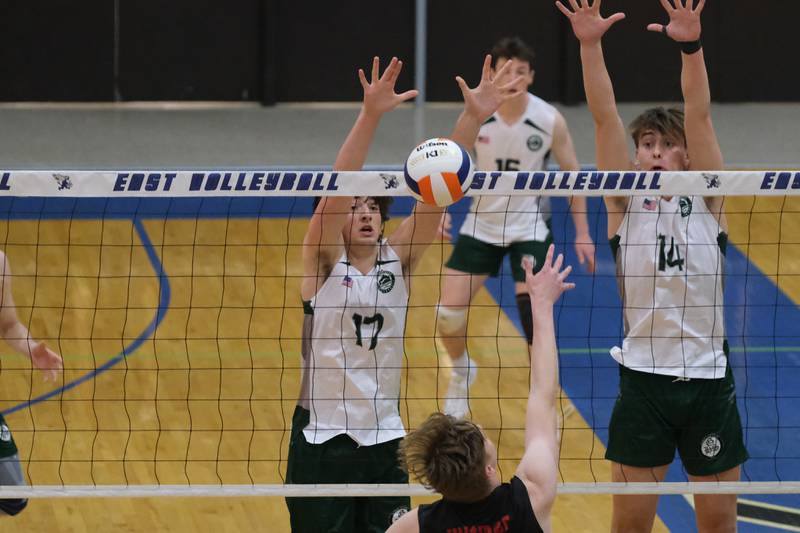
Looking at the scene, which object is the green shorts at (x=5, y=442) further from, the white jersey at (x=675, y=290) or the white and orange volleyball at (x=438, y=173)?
the white jersey at (x=675, y=290)

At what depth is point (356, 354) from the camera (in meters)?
5.48

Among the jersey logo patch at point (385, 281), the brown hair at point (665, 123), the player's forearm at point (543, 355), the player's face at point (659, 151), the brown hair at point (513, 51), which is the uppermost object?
the brown hair at point (513, 51)

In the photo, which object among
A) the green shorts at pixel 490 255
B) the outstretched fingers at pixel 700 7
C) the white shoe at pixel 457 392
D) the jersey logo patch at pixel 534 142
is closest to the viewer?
the outstretched fingers at pixel 700 7

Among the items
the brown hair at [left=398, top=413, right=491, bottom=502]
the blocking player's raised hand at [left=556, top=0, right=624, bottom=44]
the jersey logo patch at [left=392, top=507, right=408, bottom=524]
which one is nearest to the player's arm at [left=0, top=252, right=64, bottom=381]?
the jersey logo patch at [left=392, top=507, right=408, bottom=524]

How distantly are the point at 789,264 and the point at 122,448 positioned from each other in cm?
652

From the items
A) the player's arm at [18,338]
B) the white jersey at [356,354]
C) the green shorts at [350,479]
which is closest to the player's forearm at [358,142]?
the white jersey at [356,354]

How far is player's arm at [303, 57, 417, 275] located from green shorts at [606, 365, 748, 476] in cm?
145

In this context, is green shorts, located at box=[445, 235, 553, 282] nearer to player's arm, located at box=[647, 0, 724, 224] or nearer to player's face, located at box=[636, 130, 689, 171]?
player's face, located at box=[636, 130, 689, 171]

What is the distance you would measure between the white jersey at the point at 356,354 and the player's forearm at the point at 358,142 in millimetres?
394

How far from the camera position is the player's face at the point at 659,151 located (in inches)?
229

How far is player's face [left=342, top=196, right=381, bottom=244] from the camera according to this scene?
5.52m

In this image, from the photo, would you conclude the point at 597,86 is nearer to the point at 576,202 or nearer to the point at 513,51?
the point at 513,51

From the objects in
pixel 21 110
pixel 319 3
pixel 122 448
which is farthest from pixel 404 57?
pixel 122 448

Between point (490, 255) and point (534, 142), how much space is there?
0.97 meters
